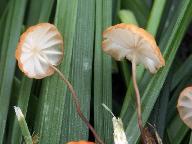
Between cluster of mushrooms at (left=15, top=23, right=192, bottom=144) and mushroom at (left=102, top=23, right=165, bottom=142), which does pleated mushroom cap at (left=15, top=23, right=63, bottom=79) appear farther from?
mushroom at (left=102, top=23, right=165, bottom=142)

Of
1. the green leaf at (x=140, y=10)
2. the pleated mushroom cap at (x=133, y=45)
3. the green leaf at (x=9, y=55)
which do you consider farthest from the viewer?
the green leaf at (x=140, y=10)

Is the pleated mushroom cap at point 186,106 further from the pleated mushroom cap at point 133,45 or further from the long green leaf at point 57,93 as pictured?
the long green leaf at point 57,93

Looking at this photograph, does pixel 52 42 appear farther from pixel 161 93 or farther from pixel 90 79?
pixel 161 93

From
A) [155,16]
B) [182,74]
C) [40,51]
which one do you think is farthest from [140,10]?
[40,51]

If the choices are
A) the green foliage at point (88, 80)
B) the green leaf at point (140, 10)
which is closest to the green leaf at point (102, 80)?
the green foliage at point (88, 80)

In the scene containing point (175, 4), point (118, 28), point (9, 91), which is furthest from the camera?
point (175, 4)

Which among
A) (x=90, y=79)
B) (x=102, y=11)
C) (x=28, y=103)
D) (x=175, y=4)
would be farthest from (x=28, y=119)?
(x=175, y=4)
